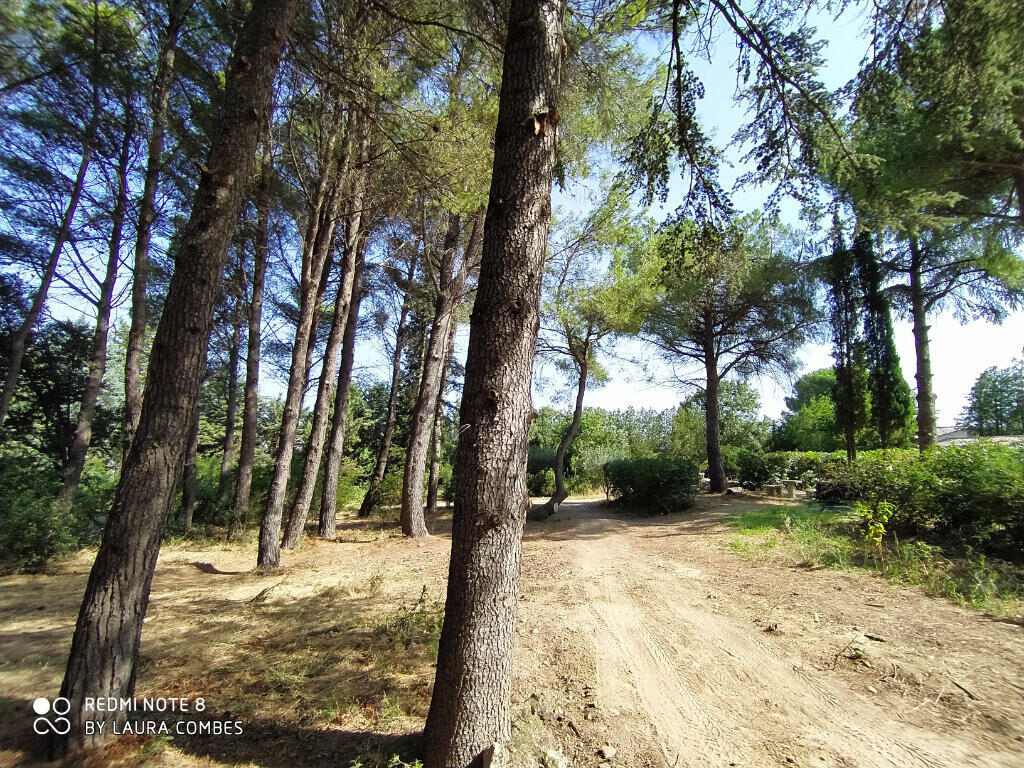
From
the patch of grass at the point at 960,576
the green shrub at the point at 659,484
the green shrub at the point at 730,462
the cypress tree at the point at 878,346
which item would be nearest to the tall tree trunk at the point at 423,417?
the green shrub at the point at 659,484

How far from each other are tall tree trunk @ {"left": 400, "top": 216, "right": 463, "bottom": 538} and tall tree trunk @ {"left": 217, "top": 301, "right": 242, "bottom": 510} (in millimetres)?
5457

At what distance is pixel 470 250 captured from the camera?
9.88 m

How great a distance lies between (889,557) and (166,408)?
7.08m

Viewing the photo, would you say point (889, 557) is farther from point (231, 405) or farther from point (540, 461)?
point (540, 461)

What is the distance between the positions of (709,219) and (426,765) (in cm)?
467

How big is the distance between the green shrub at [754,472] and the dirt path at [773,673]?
10894 millimetres

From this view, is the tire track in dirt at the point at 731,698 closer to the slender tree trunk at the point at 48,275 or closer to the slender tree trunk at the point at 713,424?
the slender tree trunk at the point at 713,424

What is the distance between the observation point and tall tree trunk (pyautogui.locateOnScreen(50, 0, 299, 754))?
7.49 ft

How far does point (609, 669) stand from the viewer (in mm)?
3055

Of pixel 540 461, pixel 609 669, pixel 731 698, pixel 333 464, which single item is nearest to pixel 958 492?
pixel 731 698

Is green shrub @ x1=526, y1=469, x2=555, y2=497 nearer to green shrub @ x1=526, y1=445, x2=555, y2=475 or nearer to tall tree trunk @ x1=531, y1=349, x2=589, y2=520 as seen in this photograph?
green shrub @ x1=526, y1=445, x2=555, y2=475

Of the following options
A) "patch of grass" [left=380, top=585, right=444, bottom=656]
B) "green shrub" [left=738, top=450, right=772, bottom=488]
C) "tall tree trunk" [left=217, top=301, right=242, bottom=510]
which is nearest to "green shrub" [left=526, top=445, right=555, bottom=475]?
"green shrub" [left=738, top=450, right=772, bottom=488]

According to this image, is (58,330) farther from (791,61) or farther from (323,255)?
(791,61)

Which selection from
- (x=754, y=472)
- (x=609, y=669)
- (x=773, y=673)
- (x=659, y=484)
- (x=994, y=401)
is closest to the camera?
(x=773, y=673)
